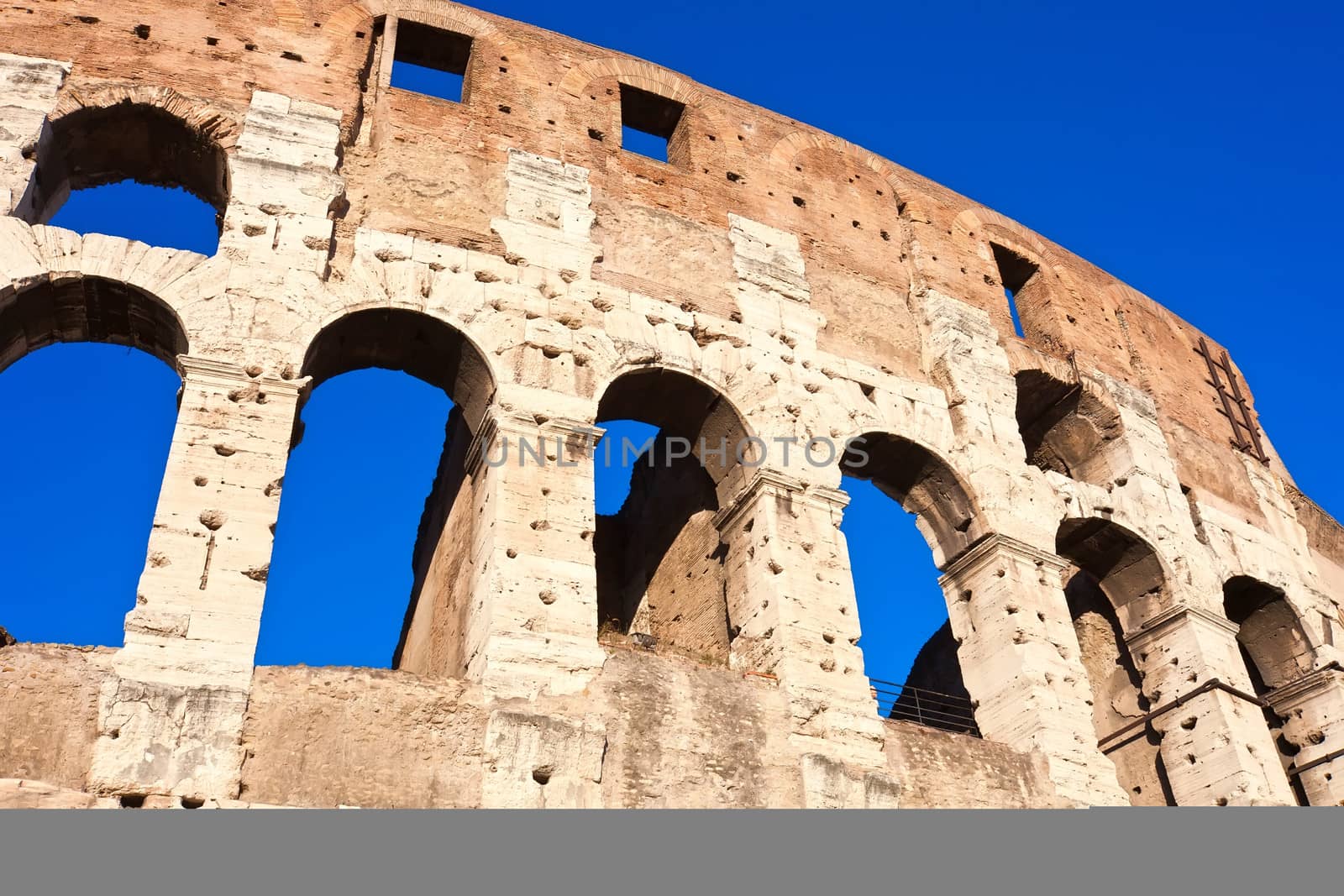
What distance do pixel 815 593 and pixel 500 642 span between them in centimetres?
257

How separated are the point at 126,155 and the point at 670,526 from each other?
18.9 feet

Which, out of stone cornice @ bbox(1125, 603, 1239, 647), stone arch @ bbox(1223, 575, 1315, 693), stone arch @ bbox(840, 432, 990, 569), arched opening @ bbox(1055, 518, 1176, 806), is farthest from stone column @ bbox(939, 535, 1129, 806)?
stone arch @ bbox(1223, 575, 1315, 693)

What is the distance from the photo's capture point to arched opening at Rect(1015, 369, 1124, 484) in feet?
41.8

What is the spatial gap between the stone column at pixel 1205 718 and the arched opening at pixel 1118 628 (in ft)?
0.68

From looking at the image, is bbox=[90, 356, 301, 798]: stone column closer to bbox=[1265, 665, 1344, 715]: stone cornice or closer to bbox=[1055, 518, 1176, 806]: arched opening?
bbox=[1055, 518, 1176, 806]: arched opening

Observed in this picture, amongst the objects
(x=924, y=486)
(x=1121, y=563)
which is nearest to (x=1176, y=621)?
(x=1121, y=563)

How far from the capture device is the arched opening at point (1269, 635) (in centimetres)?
1253

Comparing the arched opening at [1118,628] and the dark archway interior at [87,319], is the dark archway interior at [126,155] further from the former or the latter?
the arched opening at [1118,628]

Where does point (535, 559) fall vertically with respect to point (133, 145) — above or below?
Result: below

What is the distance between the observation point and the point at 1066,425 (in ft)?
42.7

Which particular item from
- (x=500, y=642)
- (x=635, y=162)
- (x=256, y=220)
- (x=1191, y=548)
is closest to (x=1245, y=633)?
(x=1191, y=548)

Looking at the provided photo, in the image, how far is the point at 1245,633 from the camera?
509 inches

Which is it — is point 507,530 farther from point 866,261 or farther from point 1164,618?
point 1164,618

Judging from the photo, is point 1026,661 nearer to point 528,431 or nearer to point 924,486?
point 924,486
